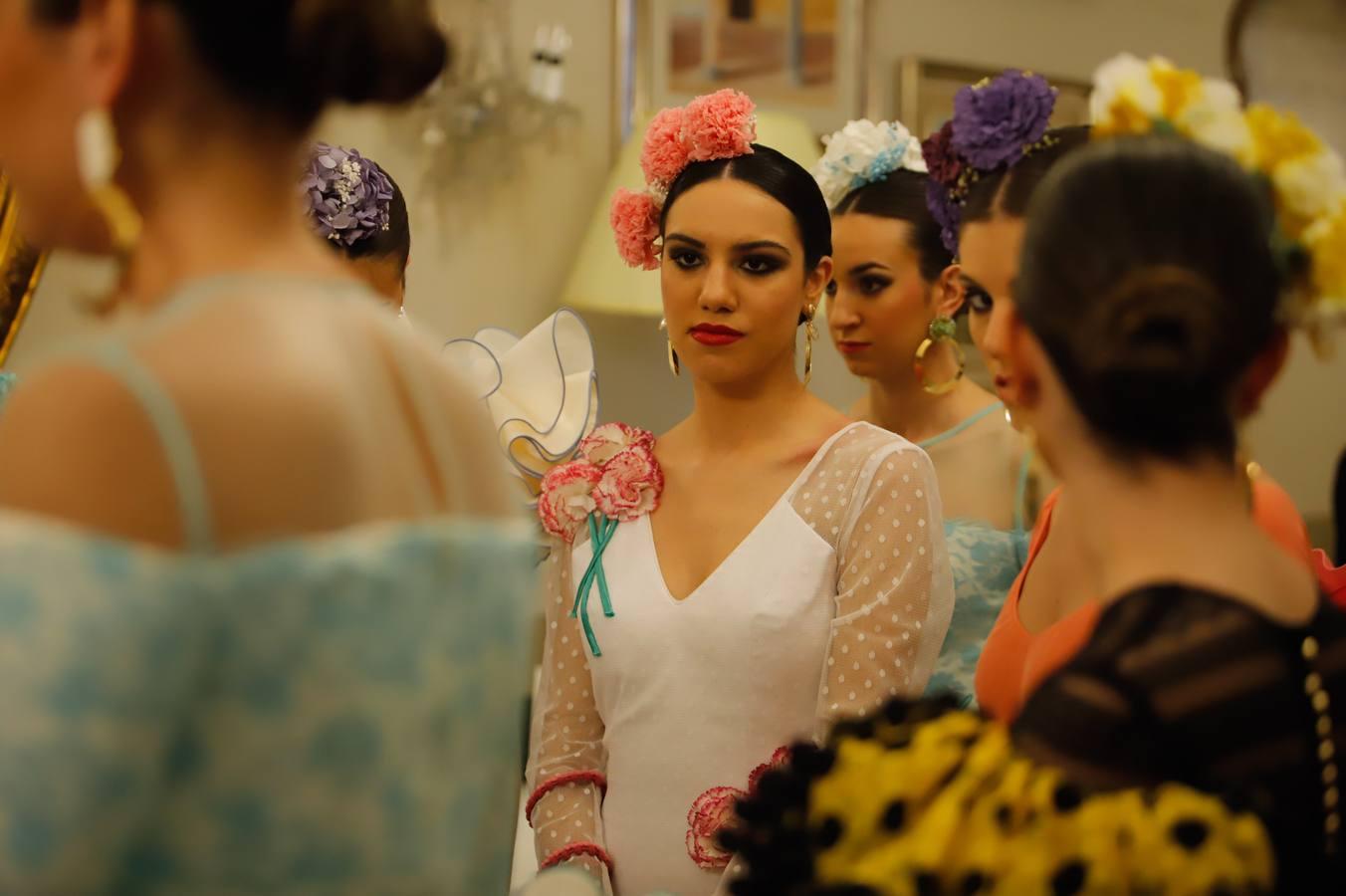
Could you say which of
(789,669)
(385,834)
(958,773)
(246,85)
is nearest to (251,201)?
(246,85)

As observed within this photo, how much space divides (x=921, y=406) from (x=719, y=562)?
2.53 feet

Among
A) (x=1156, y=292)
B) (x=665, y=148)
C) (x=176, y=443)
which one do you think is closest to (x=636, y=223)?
(x=665, y=148)

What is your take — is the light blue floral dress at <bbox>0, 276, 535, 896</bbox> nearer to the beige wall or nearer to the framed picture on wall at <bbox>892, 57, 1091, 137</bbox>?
the beige wall

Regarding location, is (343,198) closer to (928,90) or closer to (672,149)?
(672,149)

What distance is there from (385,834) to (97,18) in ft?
1.45

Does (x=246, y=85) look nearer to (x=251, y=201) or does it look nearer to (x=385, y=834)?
(x=251, y=201)

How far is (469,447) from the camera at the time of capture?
32.2 inches

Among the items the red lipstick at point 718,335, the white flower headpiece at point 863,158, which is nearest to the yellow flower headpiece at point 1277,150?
the red lipstick at point 718,335

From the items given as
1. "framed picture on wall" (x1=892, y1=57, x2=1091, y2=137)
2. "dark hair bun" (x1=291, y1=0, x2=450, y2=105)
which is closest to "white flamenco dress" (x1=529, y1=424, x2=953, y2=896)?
"dark hair bun" (x1=291, y1=0, x2=450, y2=105)

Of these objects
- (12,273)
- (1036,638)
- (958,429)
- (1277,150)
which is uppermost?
(1277,150)

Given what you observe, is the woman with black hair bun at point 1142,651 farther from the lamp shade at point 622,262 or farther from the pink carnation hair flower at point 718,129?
the lamp shade at point 622,262

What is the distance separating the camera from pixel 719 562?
5.99 feet

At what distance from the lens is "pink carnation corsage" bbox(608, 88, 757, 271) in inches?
78.3

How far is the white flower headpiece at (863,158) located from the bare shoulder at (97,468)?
6.70 ft
